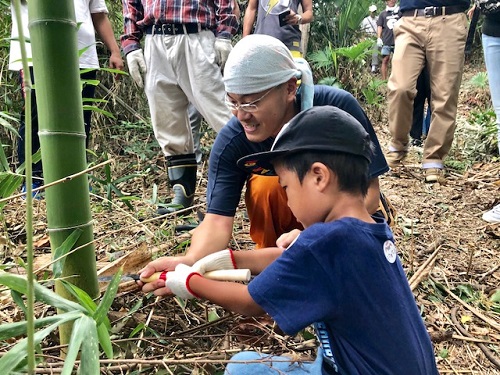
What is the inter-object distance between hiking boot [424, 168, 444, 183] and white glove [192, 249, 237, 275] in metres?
2.34

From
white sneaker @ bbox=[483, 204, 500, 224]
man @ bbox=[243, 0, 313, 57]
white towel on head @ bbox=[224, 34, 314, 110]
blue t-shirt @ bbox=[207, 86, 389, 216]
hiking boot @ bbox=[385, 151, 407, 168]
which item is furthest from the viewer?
man @ bbox=[243, 0, 313, 57]

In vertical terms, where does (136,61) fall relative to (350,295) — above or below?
above

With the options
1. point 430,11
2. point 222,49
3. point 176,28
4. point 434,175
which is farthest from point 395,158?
point 176,28

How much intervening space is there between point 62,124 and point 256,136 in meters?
0.74

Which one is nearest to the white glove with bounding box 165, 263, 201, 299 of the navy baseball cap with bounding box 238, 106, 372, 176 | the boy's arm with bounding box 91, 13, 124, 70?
the navy baseball cap with bounding box 238, 106, 372, 176

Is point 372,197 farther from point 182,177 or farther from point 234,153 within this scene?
point 182,177

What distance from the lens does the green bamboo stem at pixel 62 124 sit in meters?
0.95

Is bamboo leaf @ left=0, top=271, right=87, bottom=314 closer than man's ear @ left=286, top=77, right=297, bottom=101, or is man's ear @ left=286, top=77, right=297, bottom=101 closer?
bamboo leaf @ left=0, top=271, right=87, bottom=314

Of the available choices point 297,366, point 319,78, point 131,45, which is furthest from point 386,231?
point 319,78

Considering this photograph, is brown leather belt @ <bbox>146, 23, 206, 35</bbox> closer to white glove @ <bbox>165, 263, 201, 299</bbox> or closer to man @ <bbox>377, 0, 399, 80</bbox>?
white glove @ <bbox>165, 263, 201, 299</bbox>

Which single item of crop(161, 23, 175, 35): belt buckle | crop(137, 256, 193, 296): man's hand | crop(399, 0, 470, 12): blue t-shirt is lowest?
crop(137, 256, 193, 296): man's hand

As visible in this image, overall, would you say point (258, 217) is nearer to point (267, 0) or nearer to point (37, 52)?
point (37, 52)

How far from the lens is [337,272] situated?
3.39 feet

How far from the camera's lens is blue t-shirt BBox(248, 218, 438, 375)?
103cm
